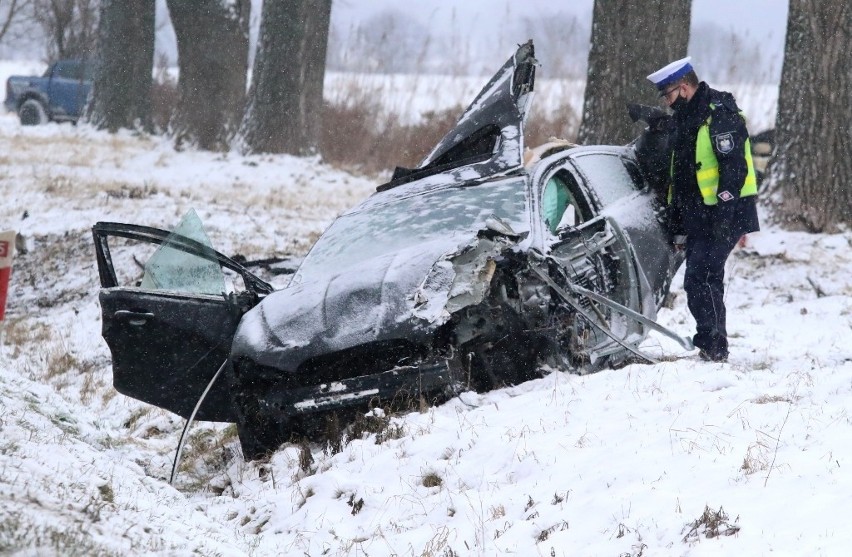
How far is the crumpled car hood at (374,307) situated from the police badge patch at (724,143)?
5.75ft

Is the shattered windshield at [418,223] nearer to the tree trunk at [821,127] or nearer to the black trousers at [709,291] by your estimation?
the black trousers at [709,291]

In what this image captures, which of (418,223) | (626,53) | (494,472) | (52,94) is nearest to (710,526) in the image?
(494,472)

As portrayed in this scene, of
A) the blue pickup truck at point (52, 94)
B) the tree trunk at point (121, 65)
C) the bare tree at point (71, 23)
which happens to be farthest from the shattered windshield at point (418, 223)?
the bare tree at point (71, 23)

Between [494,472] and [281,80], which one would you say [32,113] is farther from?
[494,472]

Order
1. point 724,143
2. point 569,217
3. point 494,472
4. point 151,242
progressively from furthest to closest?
point 569,217 < point 724,143 < point 151,242 < point 494,472

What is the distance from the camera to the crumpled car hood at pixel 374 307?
16.8 ft

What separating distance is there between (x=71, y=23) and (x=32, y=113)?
313 inches

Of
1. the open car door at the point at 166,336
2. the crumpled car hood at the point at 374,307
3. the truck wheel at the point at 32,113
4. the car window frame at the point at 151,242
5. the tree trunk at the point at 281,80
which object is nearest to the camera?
the crumpled car hood at the point at 374,307

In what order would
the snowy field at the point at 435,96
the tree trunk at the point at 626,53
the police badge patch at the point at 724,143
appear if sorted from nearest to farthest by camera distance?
the police badge patch at the point at 724,143, the tree trunk at the point at 626,53, the snowy field at the point at 435,96

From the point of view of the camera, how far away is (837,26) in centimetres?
1063

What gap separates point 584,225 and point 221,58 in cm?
1295

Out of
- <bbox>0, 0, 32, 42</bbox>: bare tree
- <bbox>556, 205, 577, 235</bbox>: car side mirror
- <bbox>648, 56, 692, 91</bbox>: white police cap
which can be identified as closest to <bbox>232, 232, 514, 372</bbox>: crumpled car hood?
<bbox>556, 205, 577, 235</bbox>: car side mirror

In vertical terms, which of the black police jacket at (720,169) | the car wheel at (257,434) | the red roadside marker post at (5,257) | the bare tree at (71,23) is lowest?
the car wheel at (257,434)

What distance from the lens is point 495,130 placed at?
681cm
